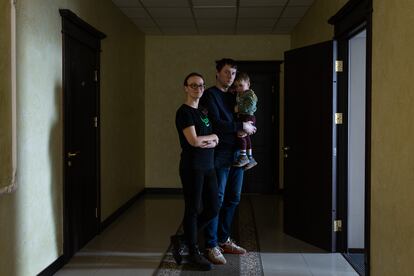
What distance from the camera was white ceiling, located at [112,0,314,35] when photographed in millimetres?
5484

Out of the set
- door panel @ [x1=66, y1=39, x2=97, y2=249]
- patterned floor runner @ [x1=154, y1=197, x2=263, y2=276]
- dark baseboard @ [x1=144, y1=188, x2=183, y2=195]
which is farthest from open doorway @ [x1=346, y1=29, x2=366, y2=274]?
dark baseboard @ [x1=144, y1=188, x2=183, y2=195]

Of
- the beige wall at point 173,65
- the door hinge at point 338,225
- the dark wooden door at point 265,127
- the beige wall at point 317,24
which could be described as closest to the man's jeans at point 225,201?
the door hinge at point 338,225

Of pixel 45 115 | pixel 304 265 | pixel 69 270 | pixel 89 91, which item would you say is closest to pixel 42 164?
pixel 45 115

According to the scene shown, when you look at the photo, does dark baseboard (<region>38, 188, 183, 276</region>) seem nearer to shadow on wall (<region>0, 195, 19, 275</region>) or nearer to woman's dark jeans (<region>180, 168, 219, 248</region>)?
shadow on wall (<region>0, 195, 19, 275</region>)

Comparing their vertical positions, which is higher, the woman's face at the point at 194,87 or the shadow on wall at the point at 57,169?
the woman's face at the point at 194,87

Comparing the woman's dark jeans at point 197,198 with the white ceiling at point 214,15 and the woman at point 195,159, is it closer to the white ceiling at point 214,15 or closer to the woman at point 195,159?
the woman at point 195,159

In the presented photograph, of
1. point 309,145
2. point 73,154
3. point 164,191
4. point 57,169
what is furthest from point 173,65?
point 57,169

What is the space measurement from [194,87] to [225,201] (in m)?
1.07

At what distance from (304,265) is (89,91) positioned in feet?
8.28

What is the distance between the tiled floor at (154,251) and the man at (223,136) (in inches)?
19.0

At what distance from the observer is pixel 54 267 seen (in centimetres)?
349

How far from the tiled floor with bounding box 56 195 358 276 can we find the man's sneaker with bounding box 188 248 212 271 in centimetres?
32
